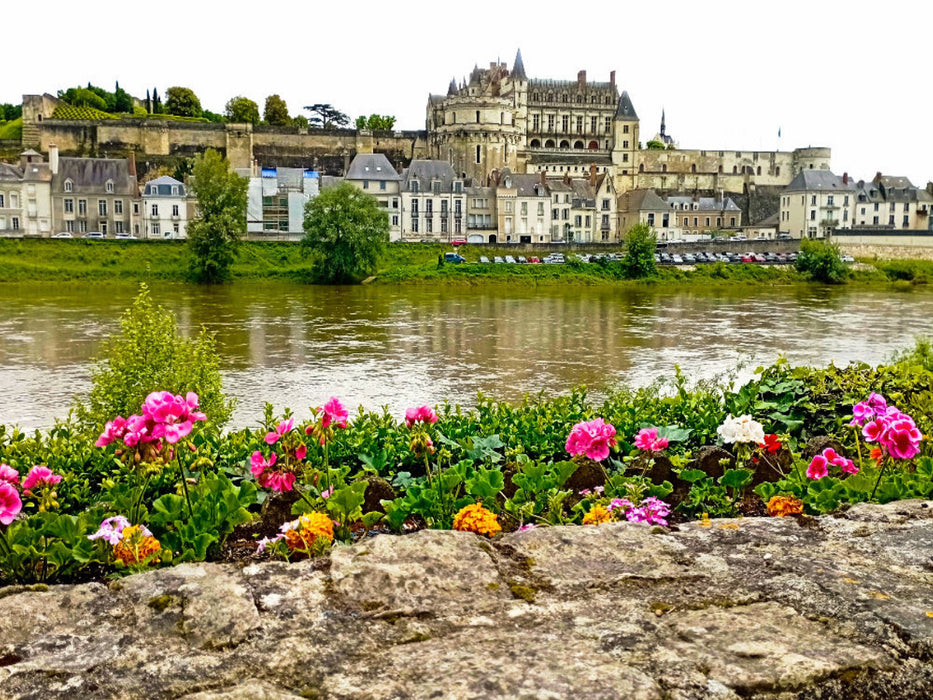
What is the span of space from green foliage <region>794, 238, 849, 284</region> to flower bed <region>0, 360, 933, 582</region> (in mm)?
57688

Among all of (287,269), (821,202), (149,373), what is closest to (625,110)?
(821,202)

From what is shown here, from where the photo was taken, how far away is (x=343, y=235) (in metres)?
53.8

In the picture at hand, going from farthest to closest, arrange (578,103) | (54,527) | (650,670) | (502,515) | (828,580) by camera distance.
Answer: (578,103)
(502,515)
(54,527)
(828,580)
(650,670)

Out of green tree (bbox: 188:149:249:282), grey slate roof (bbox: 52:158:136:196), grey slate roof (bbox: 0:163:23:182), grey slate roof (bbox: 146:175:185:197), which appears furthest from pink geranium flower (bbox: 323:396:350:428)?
grey slate roof (bbox: 0:163:23:182)

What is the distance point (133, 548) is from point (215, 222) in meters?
52.6

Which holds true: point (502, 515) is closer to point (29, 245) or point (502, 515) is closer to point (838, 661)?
point (838, 661)

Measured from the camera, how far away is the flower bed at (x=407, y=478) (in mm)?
4414

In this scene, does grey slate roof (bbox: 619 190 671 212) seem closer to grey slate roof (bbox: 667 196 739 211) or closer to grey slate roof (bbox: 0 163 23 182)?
grey slate roof (bbox: 667 196 739 211)

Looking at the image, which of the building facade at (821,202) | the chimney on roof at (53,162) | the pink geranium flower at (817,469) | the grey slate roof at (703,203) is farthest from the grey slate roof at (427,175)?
the pink geranium flower at (817,469)

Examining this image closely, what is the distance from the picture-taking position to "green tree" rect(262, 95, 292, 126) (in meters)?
104

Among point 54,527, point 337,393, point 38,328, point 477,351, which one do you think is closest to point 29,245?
point 38,328

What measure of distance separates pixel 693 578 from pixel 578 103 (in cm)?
10964

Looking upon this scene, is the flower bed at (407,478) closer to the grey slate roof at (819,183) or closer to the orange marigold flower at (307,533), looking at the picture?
the orange marigold flower at (307,533)

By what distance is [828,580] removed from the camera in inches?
130
